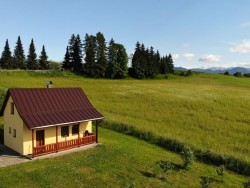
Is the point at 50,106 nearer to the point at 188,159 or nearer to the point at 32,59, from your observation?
the point at 188,159

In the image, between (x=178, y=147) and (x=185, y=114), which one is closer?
(x=178, y=147)

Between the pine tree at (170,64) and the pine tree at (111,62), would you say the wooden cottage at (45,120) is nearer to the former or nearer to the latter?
the pine tree at (111,62)

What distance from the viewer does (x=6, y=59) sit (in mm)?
93000

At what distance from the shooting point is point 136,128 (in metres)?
33.6

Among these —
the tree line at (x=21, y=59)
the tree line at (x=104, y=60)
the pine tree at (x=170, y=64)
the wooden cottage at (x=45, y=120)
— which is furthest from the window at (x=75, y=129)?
the pine tree at (x=170, y=64)

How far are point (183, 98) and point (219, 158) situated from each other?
32731 mm

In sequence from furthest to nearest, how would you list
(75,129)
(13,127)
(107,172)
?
(75,129) → (13,127) → (107,172)

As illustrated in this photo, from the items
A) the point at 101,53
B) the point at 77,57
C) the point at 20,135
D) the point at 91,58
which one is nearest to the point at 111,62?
the point at 101,53

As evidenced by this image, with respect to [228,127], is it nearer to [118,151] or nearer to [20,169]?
[118,151]

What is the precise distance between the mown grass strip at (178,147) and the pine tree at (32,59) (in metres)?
68.0

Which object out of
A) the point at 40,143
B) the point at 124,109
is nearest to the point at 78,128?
the point at 40,143

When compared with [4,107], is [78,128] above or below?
below

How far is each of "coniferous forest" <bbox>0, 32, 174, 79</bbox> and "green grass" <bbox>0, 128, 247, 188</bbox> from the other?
64.0 meters

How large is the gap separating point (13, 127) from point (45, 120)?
3641 mm
